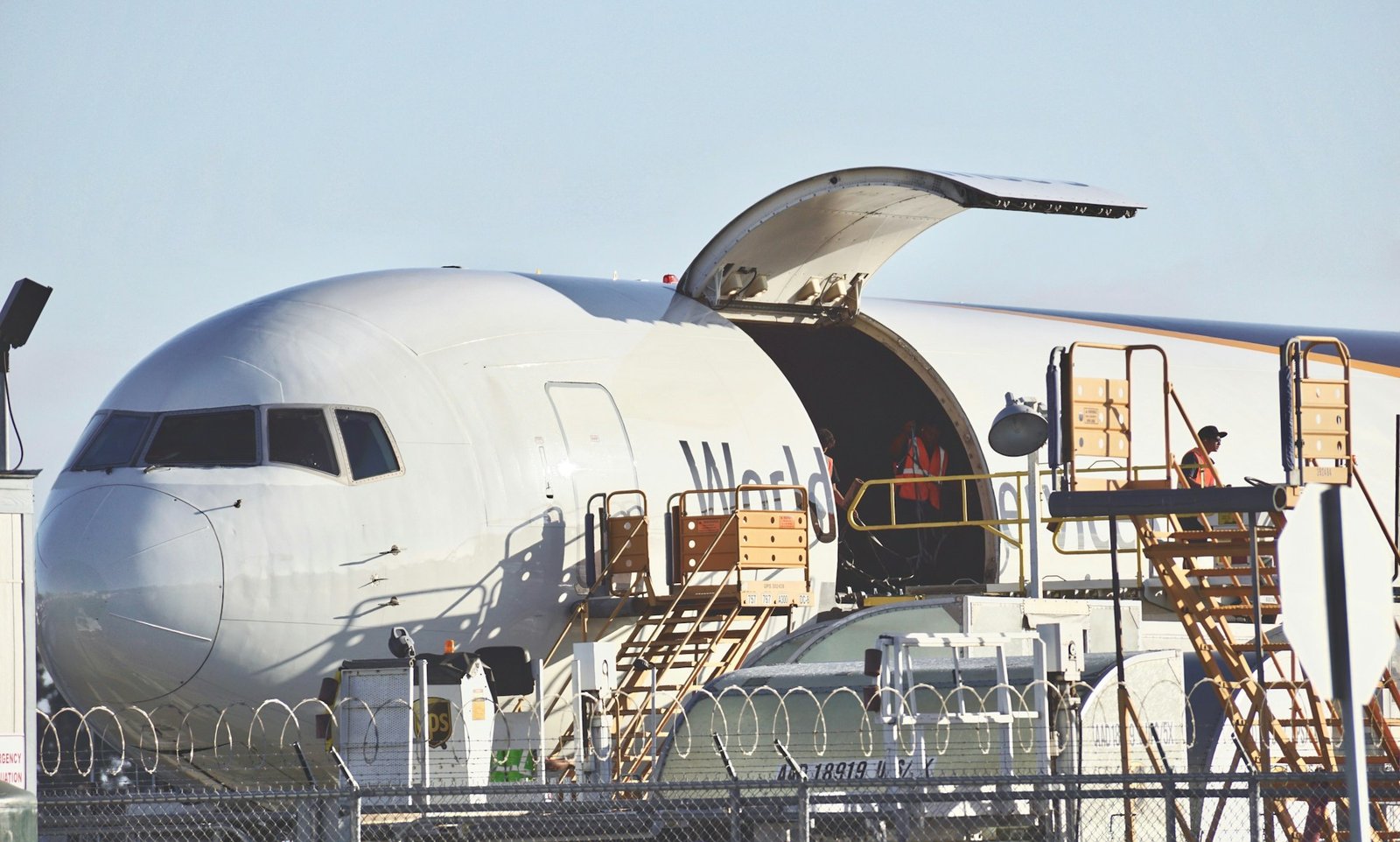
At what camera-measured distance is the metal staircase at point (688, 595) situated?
15.8 meters

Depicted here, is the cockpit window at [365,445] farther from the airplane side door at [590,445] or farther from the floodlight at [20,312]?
the floodlight at [20,312]

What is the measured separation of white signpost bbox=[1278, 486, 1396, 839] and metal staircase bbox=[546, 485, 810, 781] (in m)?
8.48

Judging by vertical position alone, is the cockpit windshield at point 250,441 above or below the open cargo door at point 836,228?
below

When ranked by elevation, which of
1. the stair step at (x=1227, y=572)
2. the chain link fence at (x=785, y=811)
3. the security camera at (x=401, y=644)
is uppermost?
the stair step at (x=1227, y=572)

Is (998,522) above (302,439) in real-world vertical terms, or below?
below

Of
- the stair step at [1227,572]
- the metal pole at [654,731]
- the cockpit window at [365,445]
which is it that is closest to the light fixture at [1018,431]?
the stair step at [1227,572]

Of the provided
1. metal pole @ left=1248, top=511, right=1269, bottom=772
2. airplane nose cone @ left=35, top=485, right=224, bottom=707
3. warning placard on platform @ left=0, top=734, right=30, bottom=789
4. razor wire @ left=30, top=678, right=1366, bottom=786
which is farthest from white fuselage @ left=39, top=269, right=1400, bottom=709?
metal pole @ left=1248, top=511, right=1269, bottom=772

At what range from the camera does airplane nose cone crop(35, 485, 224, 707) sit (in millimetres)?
14188

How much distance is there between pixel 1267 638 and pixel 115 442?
9144 millimetres

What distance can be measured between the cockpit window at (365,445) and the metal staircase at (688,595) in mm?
1860

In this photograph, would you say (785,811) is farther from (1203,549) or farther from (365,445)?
(365,445)

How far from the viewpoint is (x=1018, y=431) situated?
16031 mm

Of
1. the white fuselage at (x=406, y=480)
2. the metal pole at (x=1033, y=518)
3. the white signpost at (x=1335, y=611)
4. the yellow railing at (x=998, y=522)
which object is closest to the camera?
the white signpost at (x=1335, y=611)

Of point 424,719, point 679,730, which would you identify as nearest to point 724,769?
point 679,730
